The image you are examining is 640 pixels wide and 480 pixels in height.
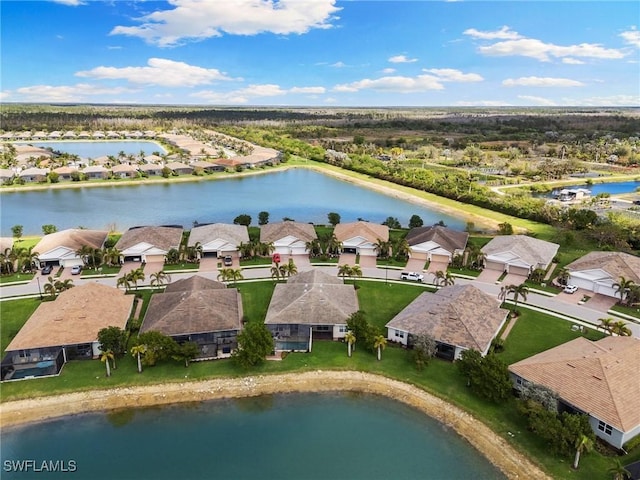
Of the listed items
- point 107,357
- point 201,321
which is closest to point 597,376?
point 201,321

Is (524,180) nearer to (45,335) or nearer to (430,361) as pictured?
(430,361)

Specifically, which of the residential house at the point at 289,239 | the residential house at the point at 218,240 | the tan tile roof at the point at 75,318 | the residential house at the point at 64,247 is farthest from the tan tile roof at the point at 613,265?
the residential house at the point at 64,247

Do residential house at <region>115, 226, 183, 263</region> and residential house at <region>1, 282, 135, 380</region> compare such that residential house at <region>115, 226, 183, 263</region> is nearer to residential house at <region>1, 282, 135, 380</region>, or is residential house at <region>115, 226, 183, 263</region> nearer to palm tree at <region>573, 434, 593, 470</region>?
residential house at <region>1, 282, 135, 380</region>

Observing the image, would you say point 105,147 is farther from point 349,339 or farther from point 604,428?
point 604,428

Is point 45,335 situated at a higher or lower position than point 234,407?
higher

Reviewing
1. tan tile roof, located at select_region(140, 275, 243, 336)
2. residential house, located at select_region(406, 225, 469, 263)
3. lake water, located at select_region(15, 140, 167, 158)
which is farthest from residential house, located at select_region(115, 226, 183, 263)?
lake water, located at select_region(15, 140, 167, 158)

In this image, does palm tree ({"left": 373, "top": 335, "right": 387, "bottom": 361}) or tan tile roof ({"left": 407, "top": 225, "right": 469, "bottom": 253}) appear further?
tan tile roof ({"left": 407, "top": 225, "right": 469, "bottom": 253})

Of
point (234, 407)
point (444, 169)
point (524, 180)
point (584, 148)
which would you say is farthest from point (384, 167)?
point (234, 407)
